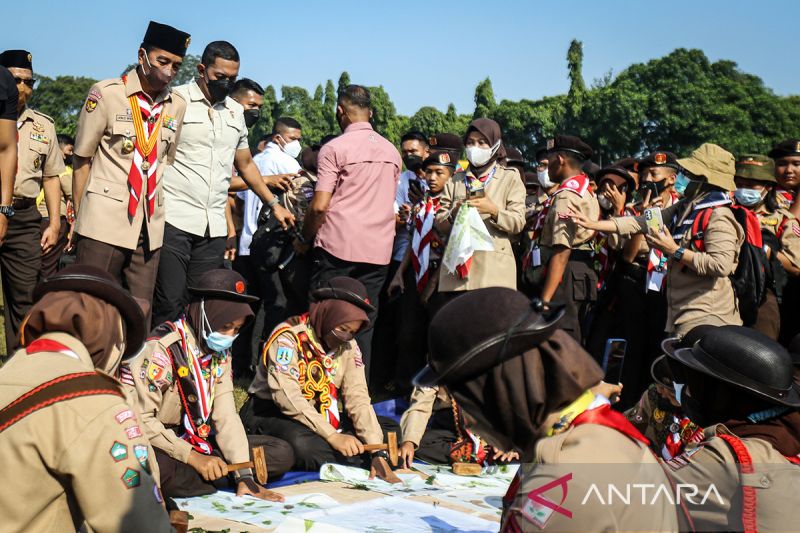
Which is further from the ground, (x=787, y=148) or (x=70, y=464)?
(x=787, y=148)

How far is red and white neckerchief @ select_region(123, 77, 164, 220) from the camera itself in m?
5.59

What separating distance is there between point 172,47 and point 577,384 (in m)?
4.24

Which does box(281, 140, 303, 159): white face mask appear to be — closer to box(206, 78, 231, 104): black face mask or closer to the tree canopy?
box(206, 78, 231, 104): black face mask

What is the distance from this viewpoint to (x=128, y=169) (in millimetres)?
5609

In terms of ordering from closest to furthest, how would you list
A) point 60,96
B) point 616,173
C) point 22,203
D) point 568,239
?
1. point 568,239
2. point 22,203
3. point 616,173
4. point 60,96

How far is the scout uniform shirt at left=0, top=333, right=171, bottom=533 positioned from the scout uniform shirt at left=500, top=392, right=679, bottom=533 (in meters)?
1.12

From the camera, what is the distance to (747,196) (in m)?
6.83

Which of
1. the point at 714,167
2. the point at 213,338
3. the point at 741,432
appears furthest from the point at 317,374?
the point at 741,432

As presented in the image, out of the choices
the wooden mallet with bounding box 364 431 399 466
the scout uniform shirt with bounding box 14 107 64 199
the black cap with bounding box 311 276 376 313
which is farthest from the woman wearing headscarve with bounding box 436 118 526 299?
the scout uniform shirt with bounding box 14 107 64 199

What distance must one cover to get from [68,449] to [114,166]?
343 centimetres

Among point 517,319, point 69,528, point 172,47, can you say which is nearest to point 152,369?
point 172,47

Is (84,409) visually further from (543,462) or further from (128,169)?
(128,169)

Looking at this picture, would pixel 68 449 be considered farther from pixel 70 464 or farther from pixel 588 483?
pixel 588 483

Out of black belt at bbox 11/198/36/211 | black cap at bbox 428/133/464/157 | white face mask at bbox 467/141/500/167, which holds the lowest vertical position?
black belt at bbox 11/198/36/211
